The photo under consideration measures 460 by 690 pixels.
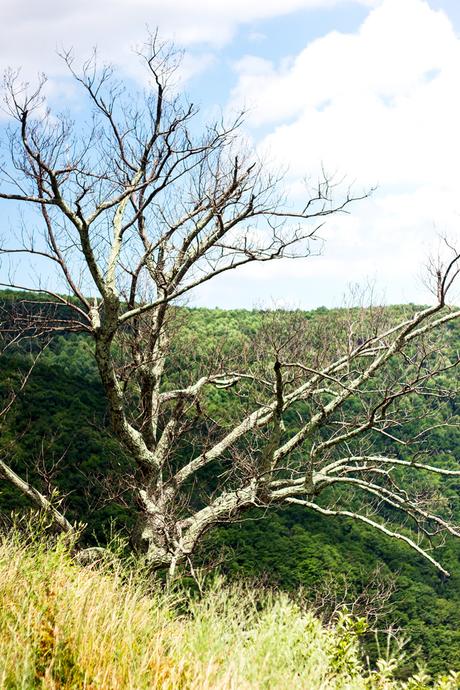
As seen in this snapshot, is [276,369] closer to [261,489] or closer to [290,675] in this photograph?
[261,489]

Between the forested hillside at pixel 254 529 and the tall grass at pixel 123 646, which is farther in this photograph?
the forested hillside at pixel 254 529

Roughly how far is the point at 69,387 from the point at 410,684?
1707 cm

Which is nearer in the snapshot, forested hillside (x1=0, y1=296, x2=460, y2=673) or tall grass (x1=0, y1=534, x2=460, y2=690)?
tall grass (x1=0, y1=534, x2=460, y2=690)

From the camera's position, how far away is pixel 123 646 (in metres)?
3.21

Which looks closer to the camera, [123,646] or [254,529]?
[123,646]

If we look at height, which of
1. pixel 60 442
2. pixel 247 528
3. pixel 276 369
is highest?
pixel 276 369

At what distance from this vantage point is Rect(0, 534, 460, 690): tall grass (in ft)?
9.57

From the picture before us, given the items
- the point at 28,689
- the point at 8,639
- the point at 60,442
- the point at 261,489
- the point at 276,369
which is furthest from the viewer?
the point at 60,442

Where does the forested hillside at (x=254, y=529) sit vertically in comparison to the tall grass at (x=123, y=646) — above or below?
below

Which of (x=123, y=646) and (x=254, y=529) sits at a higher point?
(x=123, y=646)

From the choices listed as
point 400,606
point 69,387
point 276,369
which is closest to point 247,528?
point 400,606

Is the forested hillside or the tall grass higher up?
the tall grass

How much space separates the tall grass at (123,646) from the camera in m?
2.92

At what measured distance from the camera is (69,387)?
20375mm
